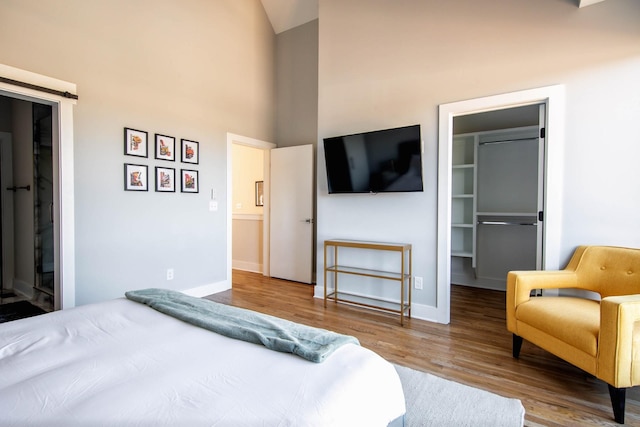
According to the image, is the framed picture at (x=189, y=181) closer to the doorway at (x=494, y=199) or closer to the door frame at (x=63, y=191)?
the door frame at (x=63, y=191)

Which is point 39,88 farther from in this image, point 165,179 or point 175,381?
point 175,381

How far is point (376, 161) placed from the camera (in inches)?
127

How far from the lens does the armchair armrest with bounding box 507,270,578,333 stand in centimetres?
223

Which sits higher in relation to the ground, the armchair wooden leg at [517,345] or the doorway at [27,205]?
the doorway at [27,205]

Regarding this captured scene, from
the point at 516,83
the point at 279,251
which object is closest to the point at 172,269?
the point at 279,251

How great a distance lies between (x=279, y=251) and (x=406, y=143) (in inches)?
103

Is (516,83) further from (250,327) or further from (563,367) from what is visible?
(250,327)

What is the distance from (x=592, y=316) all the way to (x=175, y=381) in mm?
2311

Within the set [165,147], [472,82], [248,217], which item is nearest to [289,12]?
[165,147]

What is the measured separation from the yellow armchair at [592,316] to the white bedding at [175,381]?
132cm

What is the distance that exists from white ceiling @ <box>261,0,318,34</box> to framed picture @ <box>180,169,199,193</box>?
2767 millimetres

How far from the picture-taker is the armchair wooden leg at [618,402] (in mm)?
1584

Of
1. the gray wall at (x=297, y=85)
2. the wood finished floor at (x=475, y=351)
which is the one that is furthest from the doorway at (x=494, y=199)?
the gray wall at (x=297, y=85)

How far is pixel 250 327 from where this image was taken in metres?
1.37
